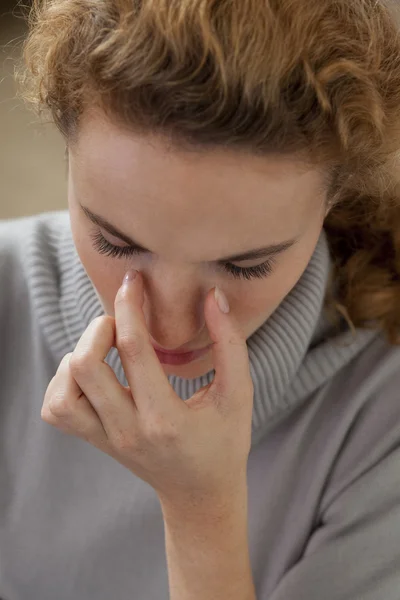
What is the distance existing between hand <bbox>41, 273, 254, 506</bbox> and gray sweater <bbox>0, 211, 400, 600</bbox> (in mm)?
143

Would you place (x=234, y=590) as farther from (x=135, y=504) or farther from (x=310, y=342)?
(x=310, y=342)

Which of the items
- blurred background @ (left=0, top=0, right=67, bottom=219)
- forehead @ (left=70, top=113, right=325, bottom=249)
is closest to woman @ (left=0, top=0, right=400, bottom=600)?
forehead @ (left=70, top=113, right=325, bottom=249)

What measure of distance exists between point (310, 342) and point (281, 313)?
8 cm

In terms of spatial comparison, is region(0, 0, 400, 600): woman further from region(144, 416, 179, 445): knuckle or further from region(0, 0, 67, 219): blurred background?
region(0, 0, 67, 219): blurred background

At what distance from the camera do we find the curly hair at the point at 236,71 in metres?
0.50

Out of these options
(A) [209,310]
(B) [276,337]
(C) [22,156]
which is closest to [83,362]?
(A) [209,310]

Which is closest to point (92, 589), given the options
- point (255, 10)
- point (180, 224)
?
point (180, 224)

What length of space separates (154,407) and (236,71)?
311 millimetres

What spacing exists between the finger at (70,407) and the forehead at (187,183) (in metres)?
0.17

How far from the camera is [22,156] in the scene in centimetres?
170

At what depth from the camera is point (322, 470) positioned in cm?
80

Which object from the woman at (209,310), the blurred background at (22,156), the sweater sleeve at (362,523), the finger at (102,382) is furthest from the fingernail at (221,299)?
the blurred background at (22,156)

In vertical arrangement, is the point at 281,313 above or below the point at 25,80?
below

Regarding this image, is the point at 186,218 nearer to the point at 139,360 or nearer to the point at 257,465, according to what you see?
the point at 139,360
